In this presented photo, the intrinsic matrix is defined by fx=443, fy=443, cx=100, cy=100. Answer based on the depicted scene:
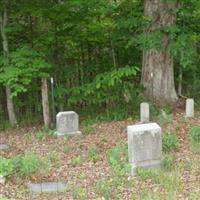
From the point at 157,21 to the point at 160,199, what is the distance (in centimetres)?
665

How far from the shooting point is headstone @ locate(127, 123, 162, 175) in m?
7.39

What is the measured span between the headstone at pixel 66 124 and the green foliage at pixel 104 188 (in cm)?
338

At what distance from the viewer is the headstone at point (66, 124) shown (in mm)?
10148

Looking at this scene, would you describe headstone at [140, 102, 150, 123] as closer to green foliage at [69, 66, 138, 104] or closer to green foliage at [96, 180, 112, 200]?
green foliage at [69, 66, 138, 104]

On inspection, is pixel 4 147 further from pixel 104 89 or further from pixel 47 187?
pixel 104 89

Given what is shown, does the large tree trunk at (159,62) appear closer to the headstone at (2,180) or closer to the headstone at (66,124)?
the headstone at (66,124)

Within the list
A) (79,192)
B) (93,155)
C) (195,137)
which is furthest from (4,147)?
(195,137)

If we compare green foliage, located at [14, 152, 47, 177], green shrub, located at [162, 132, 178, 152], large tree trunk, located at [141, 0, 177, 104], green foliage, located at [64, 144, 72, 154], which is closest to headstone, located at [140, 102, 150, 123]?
large tree trunk, located at [141, 0, 177, 104]

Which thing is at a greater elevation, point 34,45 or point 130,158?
point 34,45

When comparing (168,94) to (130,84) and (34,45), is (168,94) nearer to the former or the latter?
(130,84)

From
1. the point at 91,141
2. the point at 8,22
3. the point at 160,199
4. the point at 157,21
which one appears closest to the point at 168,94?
the point at 157,21

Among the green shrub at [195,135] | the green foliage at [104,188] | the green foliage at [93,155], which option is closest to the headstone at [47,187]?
the green foliage at [104,188]

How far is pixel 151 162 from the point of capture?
7.47 metres

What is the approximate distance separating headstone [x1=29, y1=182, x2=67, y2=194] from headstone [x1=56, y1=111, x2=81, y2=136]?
10.5ft
